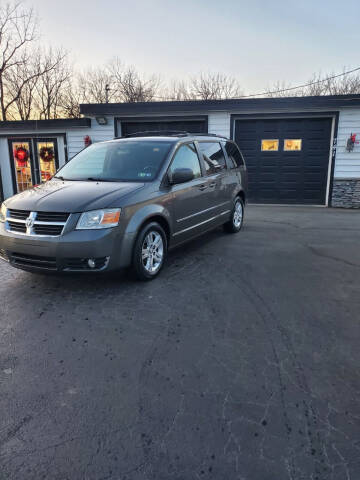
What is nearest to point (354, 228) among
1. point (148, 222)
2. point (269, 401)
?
point (148, 222)

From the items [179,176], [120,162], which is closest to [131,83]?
[120,162]

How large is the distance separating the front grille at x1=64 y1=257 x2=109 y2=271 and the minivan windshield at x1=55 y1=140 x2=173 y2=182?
121 centimetres

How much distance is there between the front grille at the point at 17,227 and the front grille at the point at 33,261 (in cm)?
26

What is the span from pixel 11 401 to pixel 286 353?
201cm

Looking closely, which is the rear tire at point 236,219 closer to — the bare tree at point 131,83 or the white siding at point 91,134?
the white siding at point 91,134

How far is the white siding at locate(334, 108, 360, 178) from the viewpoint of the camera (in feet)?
34.2

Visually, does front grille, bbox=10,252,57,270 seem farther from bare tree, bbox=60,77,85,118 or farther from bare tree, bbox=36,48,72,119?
bare tree, bbox=60,77,85,118

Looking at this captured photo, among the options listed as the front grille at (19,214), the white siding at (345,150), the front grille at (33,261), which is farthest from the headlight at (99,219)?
the white siding at (345,150)

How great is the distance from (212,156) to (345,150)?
6.71 meters

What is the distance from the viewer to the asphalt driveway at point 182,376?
1.79 m

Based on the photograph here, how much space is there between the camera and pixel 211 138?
20.0ft

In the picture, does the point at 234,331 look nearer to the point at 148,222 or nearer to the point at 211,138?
the point at 148,222

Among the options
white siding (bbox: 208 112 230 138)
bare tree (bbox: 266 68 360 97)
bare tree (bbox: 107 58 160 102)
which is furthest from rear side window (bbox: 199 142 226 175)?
bare tree (bbox: 266 68 360 97)

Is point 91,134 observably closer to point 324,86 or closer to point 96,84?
point 96,84
